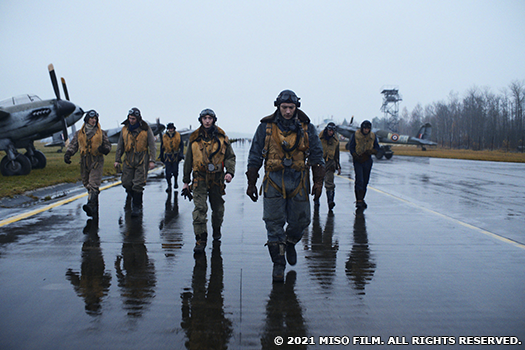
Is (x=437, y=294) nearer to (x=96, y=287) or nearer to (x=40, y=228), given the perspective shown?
(x=96, y=287)

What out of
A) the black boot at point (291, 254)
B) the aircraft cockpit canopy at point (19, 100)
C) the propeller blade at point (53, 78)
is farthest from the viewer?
the propeller blade at point (53, 78)

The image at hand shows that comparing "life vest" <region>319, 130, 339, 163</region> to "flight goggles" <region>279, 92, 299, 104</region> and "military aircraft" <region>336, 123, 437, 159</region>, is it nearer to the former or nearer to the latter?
"flight goggles" <region>279, 92, 299, 104</region>

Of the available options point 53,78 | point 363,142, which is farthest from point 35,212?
point 53,78

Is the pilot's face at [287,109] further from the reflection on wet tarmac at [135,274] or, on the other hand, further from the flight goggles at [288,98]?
the reflection on wet tarmac at [135,274]

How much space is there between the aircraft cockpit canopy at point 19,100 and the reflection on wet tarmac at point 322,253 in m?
13.6

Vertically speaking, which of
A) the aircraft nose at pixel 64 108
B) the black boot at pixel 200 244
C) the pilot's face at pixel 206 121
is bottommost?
the black boot at pixel 200 244

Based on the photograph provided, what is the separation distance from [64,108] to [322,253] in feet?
45.3

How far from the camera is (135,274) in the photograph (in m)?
4.44

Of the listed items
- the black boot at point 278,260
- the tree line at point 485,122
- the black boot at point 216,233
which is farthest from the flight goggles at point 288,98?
the tree line at point 485,122

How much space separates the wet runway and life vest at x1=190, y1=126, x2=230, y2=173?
3.74ft

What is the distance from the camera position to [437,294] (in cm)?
394

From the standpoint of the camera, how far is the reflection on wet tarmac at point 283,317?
3047 mm

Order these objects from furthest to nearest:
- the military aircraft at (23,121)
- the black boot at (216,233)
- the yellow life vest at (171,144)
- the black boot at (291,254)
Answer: the military aircraft at (23,121) < the yellow life vest at (171,144) < the black boot at (216,233) < the black boot at (291,254)

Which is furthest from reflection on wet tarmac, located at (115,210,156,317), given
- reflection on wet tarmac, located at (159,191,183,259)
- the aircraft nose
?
the aircraft nose
